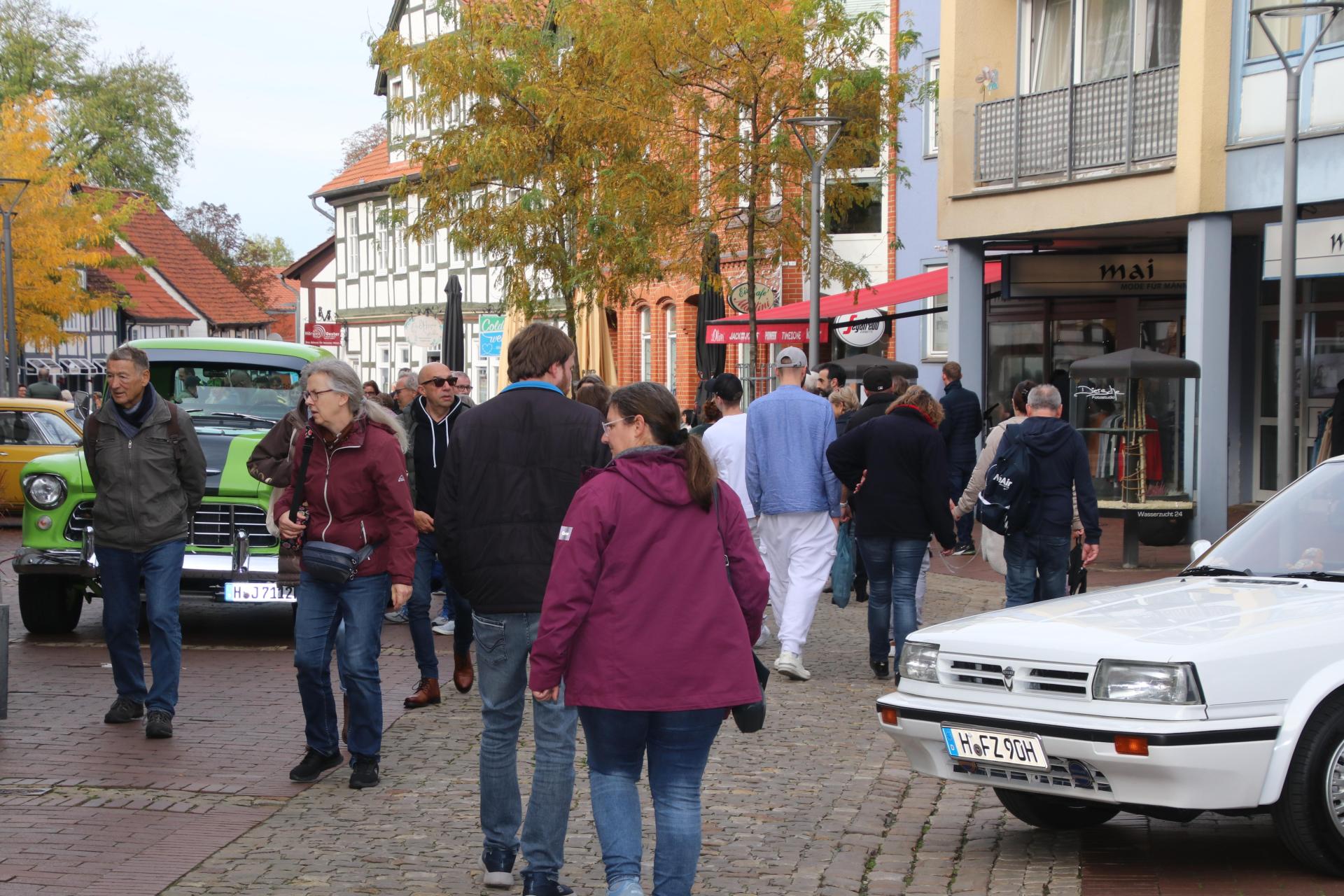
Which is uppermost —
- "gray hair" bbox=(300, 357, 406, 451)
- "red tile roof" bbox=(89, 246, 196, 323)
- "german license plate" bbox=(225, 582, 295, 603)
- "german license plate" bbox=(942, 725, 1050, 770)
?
"red tile roof" bbox=(89, 246, 196, 323)

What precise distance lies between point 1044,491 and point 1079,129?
1153cm

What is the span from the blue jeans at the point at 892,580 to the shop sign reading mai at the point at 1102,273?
1246 cm

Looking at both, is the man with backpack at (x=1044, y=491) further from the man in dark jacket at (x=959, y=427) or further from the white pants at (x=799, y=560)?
the man in dark jacket at (x=959, y=427)

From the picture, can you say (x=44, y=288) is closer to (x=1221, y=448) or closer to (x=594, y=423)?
(x=1221, y=448)

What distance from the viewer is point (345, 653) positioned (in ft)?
24.9

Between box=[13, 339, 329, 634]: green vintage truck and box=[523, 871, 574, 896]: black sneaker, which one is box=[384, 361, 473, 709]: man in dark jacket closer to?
A: box=[13, 339, 329, 634]: green vintage truck

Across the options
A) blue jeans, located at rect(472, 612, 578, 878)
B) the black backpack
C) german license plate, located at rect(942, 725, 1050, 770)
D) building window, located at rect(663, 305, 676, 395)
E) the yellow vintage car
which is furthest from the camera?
building window, located at rect(663, 305, 676, 395)

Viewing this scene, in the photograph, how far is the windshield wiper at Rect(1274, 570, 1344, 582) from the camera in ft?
22.1

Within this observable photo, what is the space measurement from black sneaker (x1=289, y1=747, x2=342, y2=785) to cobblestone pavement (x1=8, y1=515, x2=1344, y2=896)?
7 centimetres

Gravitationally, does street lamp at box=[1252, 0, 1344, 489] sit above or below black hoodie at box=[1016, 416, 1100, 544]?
above

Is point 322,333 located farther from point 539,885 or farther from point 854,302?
point 539,885

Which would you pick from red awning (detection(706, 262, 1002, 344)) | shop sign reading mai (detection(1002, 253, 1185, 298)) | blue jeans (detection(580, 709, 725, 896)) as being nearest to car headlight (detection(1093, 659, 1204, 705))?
blue jeans (detection(580, 709, 725, 896))

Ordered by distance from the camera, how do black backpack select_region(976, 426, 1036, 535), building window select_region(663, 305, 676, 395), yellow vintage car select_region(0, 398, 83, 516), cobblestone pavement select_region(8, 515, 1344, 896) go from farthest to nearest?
building window select_region(663, 305, 676, 395) < yellow vintage car select_region(0, 398, 83, 516) < black backpack select_region(976, 426, 1036, 535) < cobblestone pavement select_region(8, 515, 1344, 896)

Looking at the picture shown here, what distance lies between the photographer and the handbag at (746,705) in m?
4.93
